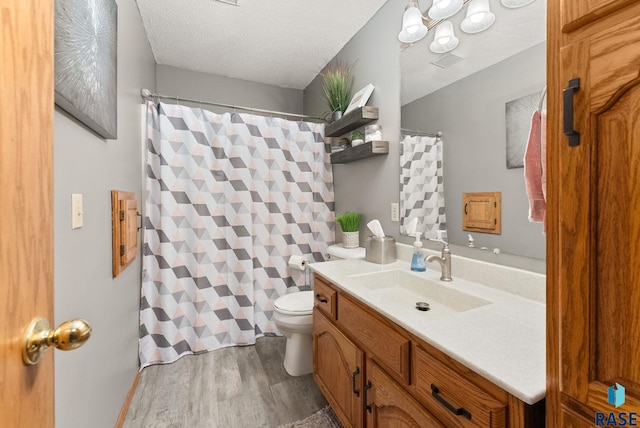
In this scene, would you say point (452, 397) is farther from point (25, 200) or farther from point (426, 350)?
point (25, 200)

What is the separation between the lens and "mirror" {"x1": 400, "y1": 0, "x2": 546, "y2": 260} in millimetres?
1093

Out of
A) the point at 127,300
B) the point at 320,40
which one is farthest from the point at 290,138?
the point at 127,300

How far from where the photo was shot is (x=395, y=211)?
1.85m

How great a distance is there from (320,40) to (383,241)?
5.65 feet

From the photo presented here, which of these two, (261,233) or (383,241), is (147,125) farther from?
(383,241)

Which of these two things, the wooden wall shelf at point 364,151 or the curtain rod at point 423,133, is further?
the wooden wall shelf at point 364,151

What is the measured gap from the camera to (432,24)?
4.98 ft

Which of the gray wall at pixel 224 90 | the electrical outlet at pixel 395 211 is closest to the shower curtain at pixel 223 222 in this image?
the gray wall at pixel 224 90

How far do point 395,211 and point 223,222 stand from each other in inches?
54.0

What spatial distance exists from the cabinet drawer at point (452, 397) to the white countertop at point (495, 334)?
0.19 feet

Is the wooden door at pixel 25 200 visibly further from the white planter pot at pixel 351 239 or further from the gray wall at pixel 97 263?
the white planter pot at pixel 351 239

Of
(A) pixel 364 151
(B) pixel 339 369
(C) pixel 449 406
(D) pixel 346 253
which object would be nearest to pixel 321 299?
(B) pixel 339 369

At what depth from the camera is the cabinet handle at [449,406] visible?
713mm

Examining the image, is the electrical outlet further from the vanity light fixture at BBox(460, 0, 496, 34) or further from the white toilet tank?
the vanity light fixture at BBox(460, 0, 496, 34)
